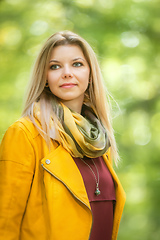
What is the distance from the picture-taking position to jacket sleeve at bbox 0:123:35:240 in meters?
1.52

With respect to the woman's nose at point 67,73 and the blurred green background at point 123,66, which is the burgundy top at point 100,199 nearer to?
the woman's nose at point 67,73

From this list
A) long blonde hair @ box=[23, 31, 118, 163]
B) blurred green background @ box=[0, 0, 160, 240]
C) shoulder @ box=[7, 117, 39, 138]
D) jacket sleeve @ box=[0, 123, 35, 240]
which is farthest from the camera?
blurred green background @ box=[0, 0, 160, 240]

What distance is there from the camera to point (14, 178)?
1540 mm

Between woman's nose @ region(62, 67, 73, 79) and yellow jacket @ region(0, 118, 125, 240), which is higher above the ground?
woman's nose @ region(62, 67, 73, 79)

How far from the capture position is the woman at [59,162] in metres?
1.54

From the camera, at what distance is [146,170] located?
4.60 m

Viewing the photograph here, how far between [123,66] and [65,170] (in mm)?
2997

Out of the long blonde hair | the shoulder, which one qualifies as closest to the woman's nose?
the long blonde hair

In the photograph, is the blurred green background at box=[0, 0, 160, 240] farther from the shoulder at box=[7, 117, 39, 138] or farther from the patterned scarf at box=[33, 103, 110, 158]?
the shoulder at box=[7, 117, 39, 138]

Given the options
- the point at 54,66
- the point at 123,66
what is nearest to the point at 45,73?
the point at 54,66

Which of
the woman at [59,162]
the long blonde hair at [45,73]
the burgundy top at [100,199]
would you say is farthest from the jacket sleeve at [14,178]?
the burgundy top at [100,199]

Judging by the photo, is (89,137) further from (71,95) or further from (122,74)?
(122,74)

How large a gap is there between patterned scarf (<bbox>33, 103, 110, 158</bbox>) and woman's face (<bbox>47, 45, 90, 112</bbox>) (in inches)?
3.2

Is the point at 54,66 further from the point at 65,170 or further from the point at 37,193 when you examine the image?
the point at 37,193
